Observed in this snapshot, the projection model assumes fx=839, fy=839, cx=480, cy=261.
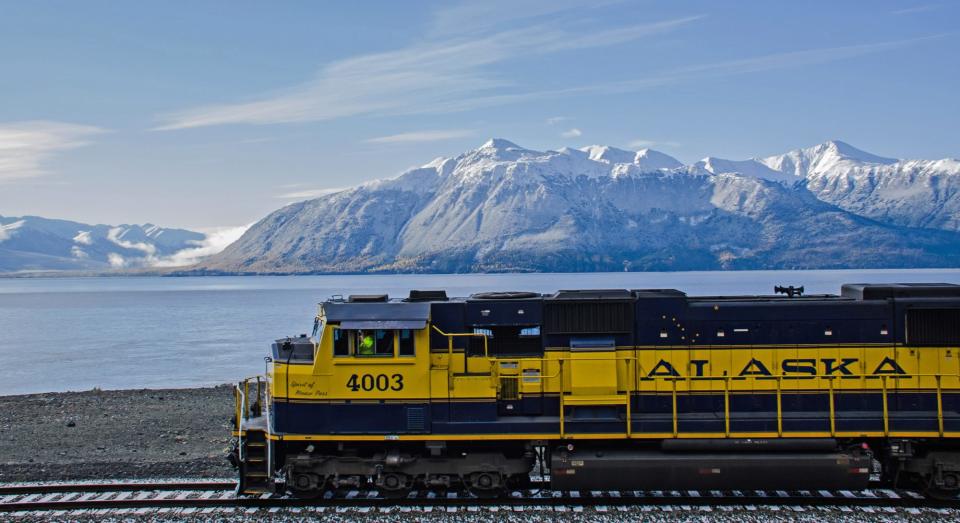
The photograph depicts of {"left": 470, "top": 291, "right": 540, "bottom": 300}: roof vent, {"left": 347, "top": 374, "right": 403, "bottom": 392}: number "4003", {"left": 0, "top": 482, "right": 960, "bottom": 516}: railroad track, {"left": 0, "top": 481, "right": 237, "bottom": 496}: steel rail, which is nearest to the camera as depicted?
{"left": 0, "top": 482, "right": 960, "bottom": 516}: railroad track

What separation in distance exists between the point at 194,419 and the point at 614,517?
14.3 m

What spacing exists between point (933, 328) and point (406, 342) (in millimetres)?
7816

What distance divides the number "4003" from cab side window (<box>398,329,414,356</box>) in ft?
1.14

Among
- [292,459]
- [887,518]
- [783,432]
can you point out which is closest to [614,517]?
[783,432]

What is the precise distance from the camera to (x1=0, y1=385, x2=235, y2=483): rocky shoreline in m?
14.9

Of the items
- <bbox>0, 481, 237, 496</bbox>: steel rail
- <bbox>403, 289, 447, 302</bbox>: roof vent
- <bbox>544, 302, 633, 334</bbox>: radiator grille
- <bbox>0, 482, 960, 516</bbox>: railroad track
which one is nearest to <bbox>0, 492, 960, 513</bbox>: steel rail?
<bbox>0, 482, 960, 516</bbox>: railroad track

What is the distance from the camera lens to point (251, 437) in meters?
12.1

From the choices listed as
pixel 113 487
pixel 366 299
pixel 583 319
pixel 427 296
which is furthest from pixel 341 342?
pixel 113 487

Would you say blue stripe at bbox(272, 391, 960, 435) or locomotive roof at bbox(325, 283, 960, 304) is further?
locomotive roof at bbox(325, 283, 960, 304)

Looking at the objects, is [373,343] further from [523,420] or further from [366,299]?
[523,420]

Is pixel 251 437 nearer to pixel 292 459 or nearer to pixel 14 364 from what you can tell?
pixel 292 459

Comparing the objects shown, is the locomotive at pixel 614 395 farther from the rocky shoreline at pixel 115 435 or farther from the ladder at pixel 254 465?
the rocky shoreline at pixel 115 435

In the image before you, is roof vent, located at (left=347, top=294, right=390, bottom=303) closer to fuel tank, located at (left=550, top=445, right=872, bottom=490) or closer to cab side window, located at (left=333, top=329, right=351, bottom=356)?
cab side window, located at (left=333, top=329, right=351, bottom=356)

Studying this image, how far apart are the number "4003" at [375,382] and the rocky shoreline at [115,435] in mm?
3852
